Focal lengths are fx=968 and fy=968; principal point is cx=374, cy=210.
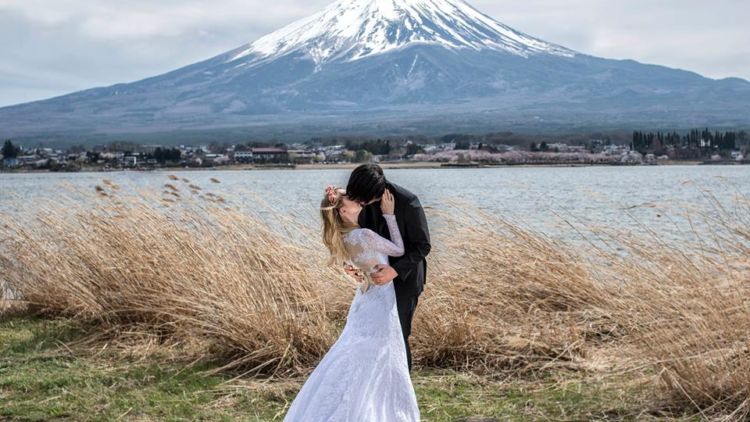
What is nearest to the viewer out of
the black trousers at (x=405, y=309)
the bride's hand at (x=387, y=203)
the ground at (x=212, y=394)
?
the bride's hand at (x=387, y=203)

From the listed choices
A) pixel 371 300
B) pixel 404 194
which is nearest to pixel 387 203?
pixel 404 194

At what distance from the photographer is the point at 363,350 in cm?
457

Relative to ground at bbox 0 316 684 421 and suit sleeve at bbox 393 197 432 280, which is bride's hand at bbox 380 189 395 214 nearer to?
suit sleeve at bbox 393 197 432 280

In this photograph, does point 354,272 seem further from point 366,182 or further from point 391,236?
point 366,182

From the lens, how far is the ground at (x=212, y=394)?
A: 229 inches

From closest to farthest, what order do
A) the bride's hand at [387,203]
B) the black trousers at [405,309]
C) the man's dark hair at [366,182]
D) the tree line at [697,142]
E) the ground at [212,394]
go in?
1. the man's dark hair at [366,182]
2. the bride's hand at [387,203]
3. the black trousers at [405,309]
4. the ground at [212,394]
5. the tree line at [697,142]

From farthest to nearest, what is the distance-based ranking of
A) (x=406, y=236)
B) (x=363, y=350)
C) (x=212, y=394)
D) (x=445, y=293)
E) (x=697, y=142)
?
(x=697, y=142)
(x=445, y=293)
(x=212, y=394)
(x=406, y=236)
(x=363, y=350)

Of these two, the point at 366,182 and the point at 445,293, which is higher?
the point at 366,182

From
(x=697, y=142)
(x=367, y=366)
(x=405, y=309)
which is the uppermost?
(x=405, y=309)

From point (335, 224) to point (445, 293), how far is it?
2.90m

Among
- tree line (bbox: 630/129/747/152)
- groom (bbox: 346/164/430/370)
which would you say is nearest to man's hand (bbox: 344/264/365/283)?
groom (bbox: 346/164/430/370)

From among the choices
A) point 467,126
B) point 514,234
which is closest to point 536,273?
point 514,234

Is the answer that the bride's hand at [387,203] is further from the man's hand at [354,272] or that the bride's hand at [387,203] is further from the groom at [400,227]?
the man's hand at [354,272]

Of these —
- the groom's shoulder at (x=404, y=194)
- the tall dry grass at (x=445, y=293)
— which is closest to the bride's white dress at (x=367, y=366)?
the groom's shoulder at (x=404, y=194)
